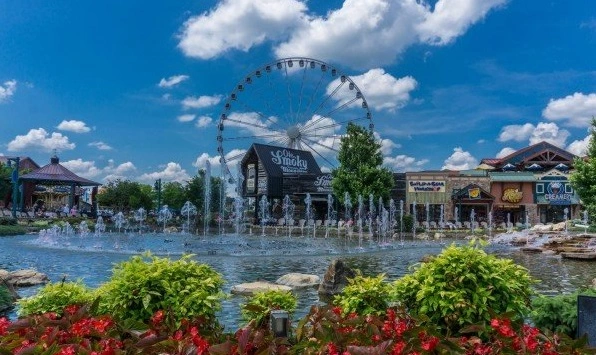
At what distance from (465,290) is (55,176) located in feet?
198

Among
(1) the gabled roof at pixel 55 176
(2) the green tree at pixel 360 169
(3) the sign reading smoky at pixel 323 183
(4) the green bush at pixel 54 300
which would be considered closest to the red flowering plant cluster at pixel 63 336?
(4) the green bush at pixel 54 300

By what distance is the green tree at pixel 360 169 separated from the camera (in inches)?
1933

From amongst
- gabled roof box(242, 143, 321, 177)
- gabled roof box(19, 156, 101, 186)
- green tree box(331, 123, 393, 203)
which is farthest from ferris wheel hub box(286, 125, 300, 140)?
gabled roof box(19, 156, 101, 186)

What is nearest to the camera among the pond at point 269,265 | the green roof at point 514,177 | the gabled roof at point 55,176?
the pond at point 269,265

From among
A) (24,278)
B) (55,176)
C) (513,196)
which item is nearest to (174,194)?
(55,176)

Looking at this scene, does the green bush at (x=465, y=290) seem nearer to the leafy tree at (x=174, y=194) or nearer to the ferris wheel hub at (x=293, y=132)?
the ferris wheel hub at (x=293, y=132)

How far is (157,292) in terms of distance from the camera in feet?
16.1

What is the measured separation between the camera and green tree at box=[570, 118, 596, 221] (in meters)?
30.7

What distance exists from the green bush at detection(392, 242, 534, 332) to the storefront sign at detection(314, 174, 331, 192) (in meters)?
54.0

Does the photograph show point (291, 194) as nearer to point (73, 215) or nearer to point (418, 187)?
point (418, 187)

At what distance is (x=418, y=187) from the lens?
5762 centimetres

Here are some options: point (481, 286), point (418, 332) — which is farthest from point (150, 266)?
point (481, 286)

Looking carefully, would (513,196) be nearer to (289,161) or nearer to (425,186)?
(425,186)

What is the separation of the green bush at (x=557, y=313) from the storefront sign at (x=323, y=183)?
173 feet
